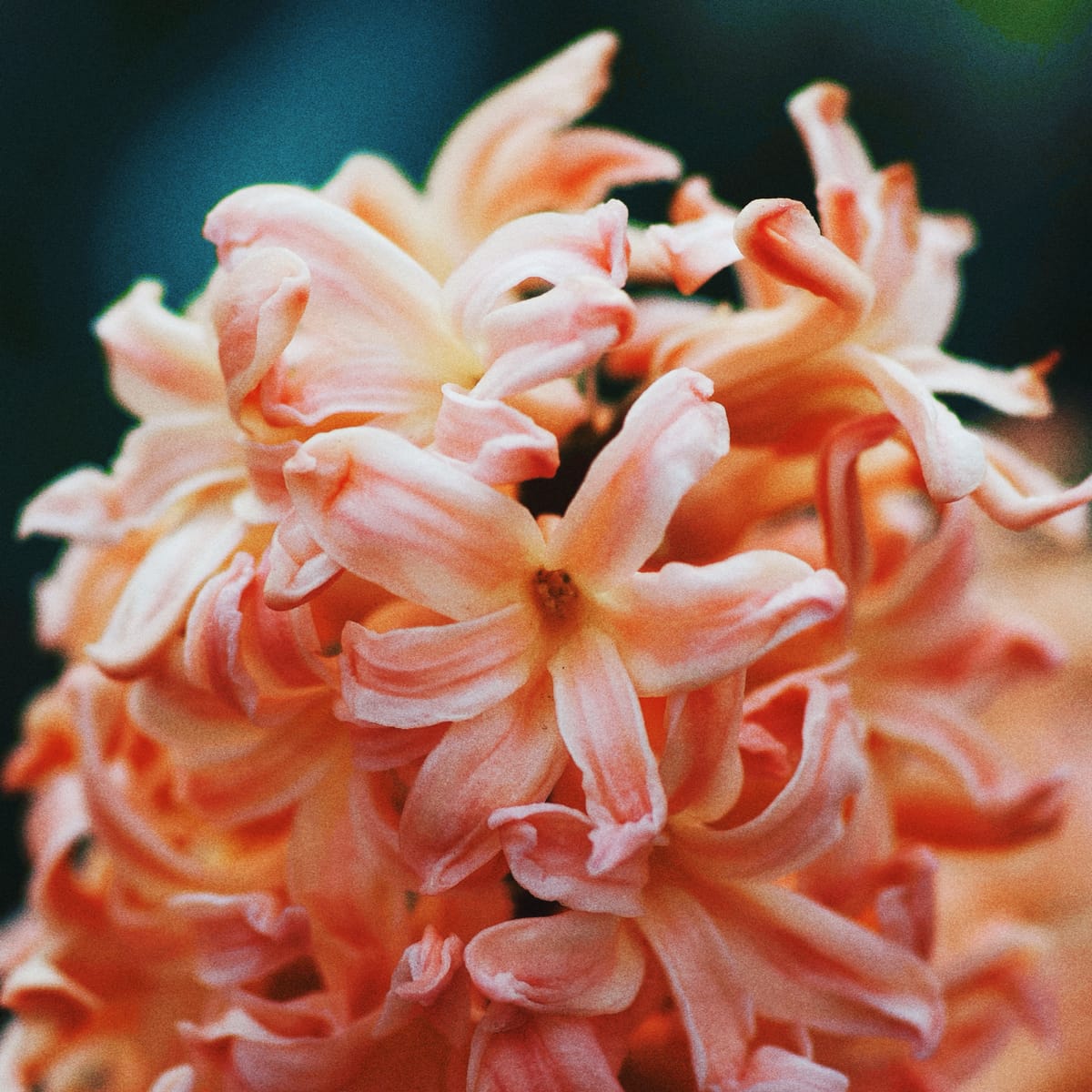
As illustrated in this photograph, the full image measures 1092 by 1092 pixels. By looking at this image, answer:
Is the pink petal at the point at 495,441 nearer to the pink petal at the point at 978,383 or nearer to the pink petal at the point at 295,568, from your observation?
the pink petal at the point at 295,568

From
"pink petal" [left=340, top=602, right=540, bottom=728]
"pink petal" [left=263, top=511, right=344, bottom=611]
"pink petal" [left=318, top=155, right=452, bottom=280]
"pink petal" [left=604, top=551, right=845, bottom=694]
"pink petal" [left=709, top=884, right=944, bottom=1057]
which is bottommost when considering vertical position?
"pink petal" [left=709, top=884, right=944, bottom=1057]

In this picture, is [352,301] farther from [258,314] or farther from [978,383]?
[978,383]

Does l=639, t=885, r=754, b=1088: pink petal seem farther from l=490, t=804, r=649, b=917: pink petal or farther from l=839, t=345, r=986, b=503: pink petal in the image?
l=839, t=345, r=986, b=503: pink petal

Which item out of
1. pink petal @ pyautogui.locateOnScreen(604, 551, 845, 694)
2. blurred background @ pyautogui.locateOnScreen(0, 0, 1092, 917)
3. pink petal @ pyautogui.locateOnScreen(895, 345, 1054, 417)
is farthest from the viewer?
blurred background @ pyautogui.locateOnScreen(0, 0, 1092, 917)

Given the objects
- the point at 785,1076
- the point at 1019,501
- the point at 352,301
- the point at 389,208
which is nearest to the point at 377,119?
the point at 389,208

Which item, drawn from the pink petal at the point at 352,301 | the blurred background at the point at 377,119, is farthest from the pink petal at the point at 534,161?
the blurred background at the point at 377,119

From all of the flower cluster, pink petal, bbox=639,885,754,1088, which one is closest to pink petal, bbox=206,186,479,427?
the flower cluster

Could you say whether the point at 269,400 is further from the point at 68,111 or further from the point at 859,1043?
the point at 68,111

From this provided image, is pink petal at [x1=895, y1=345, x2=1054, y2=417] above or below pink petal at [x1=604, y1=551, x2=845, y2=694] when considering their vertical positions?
below
